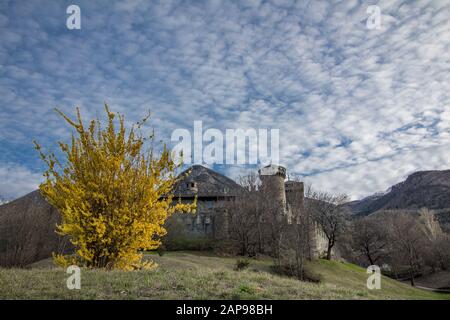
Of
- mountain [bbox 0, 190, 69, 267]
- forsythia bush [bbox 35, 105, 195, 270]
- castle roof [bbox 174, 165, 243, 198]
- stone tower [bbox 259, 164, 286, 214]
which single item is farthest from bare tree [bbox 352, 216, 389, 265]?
forsythia bush [bbox 35, 105, 195, 270]

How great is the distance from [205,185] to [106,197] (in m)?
58.0

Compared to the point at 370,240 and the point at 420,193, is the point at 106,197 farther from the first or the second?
the point at 420,193

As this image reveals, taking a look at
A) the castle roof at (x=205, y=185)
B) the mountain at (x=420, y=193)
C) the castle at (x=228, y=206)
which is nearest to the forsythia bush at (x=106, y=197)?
the castle at (x=228, y=206)

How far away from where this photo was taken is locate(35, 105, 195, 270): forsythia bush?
419 inches

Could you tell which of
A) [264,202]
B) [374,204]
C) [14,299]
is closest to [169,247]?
[264,202]

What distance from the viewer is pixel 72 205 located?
409 inches

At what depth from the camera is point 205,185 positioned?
68875mm

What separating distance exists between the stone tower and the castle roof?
366 centimetres

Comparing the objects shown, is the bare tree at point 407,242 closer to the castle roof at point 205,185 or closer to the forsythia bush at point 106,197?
the castle roof at point 205,185

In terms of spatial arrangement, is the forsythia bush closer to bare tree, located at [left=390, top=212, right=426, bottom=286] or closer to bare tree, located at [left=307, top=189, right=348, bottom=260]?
bare tree, located at [left=307, top=189, right=348, bottom=260]

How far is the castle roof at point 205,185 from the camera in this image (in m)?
51.6
